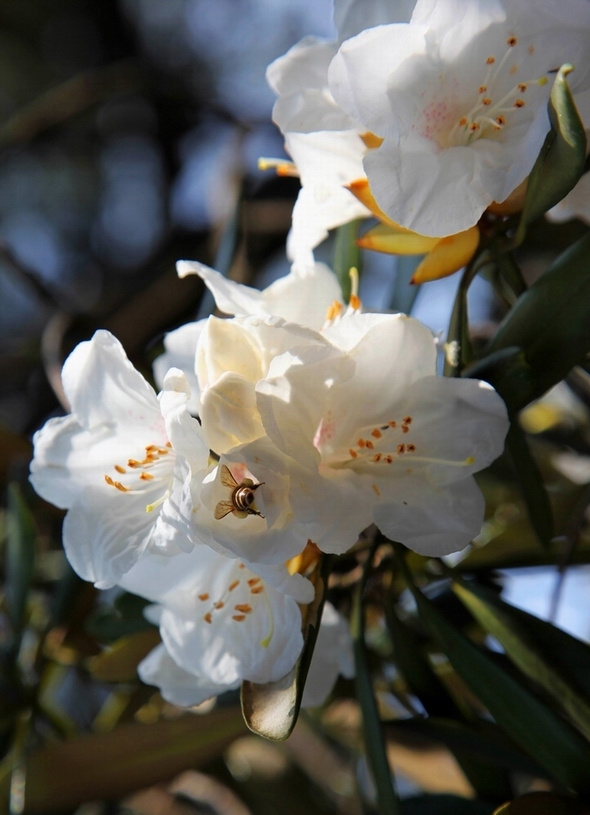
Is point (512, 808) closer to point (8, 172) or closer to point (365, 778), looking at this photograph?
point (365, 778)

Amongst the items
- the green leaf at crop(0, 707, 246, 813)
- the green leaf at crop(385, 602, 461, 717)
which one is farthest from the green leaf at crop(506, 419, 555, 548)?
the green leaf at crop(0, 707, 246, 813)

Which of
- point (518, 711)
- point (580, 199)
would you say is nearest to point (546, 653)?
point (518, 711)

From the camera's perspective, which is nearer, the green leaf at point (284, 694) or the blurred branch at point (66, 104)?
the green leaf at point (284, 694)

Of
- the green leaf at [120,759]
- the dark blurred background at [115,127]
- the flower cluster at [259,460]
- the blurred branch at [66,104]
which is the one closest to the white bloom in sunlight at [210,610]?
the flower cluster at [259,460]

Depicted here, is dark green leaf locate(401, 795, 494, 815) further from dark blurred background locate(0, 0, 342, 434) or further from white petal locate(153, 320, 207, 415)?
dark blurred background locate(0, 0, 342, 434)

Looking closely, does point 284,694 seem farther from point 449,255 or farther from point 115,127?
point 115,127

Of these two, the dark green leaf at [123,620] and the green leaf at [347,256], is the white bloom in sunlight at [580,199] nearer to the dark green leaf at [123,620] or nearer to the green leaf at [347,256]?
the green leaf at [347,256]
